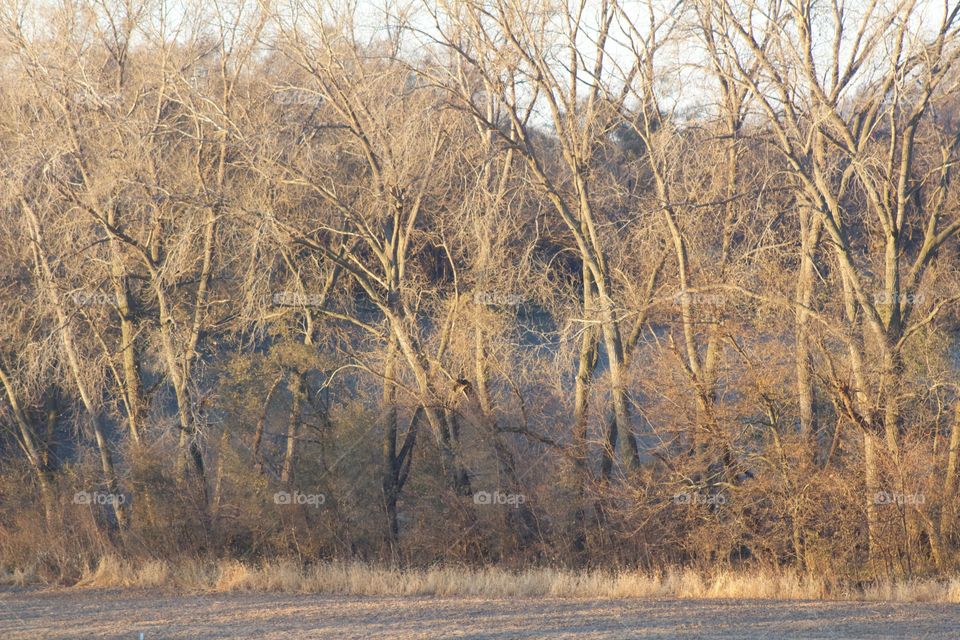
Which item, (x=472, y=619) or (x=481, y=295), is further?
(x=481, y=295)

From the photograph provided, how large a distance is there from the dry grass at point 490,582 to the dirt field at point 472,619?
26.3 inches

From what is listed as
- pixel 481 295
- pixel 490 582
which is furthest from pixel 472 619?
pixel 481 295

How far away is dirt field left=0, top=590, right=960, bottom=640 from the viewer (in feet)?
34.1

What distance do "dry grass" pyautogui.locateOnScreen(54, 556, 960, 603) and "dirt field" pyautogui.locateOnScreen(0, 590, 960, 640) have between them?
0.67m

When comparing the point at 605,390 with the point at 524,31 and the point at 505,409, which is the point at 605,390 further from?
the point at 524,31

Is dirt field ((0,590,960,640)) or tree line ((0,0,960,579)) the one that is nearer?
dirt field ((0,590,960,640))

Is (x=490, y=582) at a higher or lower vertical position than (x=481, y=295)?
lower

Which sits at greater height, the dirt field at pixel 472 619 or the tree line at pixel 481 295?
the tree line at pixel 481 295

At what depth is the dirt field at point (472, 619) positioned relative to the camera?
1039 centimetres

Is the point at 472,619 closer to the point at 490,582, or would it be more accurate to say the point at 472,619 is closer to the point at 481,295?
the point at 490,582

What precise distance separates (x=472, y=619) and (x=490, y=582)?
9.87ft

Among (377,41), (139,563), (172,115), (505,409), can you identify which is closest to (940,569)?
(505,409)

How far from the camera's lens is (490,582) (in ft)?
47.1

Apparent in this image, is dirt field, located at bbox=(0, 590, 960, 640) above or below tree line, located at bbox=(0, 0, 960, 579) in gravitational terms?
below
